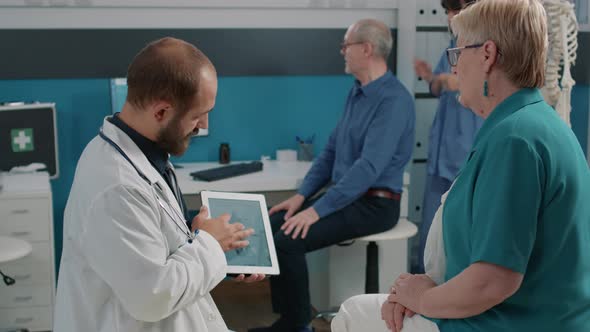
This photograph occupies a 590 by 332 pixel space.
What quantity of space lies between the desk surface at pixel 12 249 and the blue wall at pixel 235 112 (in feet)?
2.87

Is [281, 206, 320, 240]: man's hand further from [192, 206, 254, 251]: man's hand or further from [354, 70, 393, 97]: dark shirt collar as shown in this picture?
[192, 206, 254, 251]: man's hand

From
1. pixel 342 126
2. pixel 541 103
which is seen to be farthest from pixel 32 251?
pixel 541 103

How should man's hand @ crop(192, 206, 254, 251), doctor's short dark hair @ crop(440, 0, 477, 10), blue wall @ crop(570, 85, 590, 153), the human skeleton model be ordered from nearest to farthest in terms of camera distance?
man's hand @ crop(192, 206, 254, 251) < doctor's short dark hair @ crop(440, 0, 477, 10) < the human skeleton model < blue wall @ crop(570, 85, 590, 153)

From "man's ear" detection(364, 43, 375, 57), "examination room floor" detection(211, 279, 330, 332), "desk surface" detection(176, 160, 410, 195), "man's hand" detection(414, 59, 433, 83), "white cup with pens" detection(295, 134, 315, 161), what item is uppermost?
"man's ear" detection(364, 43, 375, 57)

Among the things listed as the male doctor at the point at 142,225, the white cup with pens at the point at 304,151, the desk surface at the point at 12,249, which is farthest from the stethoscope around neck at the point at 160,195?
the white cup with pens at the point at 304,151

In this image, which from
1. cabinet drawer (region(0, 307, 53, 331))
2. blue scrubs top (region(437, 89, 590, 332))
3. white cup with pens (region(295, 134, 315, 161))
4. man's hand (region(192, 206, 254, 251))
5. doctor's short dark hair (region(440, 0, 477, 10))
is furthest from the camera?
white cup with pens (region(295, 134, 315, 161))

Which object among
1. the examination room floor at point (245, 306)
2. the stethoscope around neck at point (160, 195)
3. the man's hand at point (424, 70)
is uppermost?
the man's hand at point (424, 70)

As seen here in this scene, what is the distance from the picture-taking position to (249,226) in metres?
2.15

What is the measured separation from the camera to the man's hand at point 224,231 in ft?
5.92

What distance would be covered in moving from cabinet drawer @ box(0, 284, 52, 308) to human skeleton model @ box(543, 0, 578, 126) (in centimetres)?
239

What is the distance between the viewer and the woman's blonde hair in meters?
1.63

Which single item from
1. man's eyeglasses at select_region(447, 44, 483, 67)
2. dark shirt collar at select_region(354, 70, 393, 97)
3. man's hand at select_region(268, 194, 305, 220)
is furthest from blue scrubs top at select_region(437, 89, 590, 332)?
man's hand at select_region(268, 194, 305, 220)

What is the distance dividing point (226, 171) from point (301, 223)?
1.96ft

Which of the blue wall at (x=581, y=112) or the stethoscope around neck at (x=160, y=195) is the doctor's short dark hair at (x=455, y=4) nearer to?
the blue wall at (x=581, y=112)
